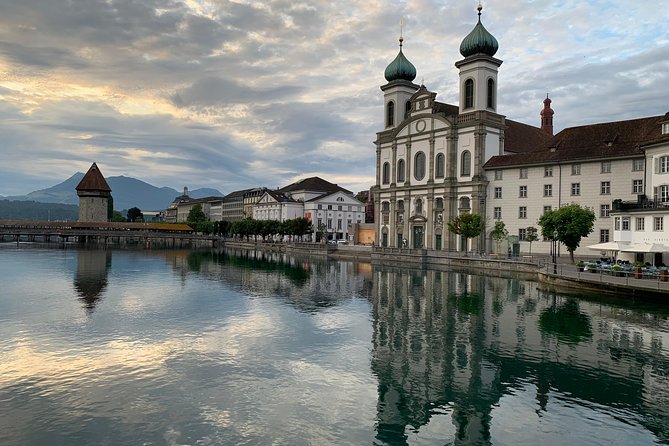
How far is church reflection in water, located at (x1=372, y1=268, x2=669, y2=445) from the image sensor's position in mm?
14164

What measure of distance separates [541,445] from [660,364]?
954 cm

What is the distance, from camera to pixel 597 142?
5544 centimetres

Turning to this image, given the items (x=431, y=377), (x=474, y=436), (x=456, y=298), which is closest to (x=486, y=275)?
(x=456, y=298)

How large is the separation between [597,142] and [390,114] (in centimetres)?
3488

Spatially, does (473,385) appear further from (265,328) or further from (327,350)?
(265,328)

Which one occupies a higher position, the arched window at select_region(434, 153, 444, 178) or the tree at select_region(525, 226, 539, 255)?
the arched window at select_region(434, 153, 444, 178)

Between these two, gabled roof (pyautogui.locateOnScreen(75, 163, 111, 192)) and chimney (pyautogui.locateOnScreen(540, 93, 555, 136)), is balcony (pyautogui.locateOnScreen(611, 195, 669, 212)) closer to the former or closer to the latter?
chimney (pyautogui.locateOnScreen(540, 93, 555, 136))

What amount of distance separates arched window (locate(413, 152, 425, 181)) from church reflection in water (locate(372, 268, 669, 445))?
41.3 metres

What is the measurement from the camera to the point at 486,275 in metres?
50.5

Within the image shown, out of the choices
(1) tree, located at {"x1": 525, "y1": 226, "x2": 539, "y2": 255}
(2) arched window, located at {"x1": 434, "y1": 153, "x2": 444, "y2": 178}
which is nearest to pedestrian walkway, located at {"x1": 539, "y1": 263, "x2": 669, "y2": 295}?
(1) tree, located at {"x1": 525, "y1": 226, "x2": 539, "y2": 255}

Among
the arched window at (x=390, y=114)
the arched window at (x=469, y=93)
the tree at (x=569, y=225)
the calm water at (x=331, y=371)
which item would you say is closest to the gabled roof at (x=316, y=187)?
the arched window at (x=390, y=114)

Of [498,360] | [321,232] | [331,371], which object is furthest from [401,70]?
[331,371]

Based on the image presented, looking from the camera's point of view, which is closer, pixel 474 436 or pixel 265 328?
pixel 474 436

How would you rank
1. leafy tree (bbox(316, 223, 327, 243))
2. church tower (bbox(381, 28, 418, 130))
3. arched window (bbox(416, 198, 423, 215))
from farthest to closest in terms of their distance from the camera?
leafy tree (bbox(316, 223, 327, 243)) < church tower (bbox(381, 28, 418, 130)) < arched window (bbox(416, 198, 423, 215))
